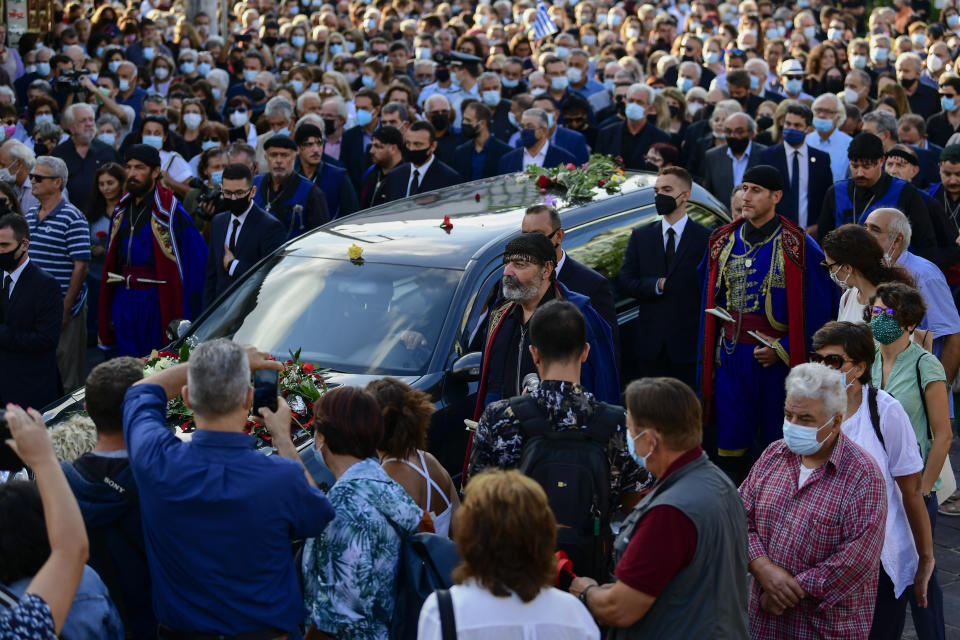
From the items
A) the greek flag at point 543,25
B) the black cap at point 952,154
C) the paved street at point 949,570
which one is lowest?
the paved street at point 949,570

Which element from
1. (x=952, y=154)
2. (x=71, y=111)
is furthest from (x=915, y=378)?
(x=71, y=111)

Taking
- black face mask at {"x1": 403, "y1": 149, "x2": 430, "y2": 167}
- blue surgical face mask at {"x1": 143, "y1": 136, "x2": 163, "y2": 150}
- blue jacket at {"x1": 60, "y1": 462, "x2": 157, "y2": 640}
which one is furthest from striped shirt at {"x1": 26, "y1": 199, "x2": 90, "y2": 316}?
blue jacket at {"x1": 60, "y1": 462, "x2": 157, "y2": 640}

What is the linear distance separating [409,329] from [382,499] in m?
2.62

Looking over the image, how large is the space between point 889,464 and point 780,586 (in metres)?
0.80

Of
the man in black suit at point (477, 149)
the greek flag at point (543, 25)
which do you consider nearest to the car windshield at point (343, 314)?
the man in black suit at point (477, 149)

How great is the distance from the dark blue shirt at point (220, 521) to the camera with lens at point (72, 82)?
469 inches

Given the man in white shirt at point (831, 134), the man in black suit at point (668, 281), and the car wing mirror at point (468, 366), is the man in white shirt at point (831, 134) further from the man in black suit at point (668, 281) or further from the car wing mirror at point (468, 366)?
the car wing mirror at point (468, 366)

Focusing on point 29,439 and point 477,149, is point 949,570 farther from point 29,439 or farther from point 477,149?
point 477,149

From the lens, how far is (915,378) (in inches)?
218

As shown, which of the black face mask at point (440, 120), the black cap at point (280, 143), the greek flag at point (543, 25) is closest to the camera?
the black cap at point (280, 143)

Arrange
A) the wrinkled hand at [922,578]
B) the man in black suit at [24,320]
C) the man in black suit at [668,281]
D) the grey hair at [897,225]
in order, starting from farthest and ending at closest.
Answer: the man in black suit at [668,281], the man in black suit at [24,320], the grey hair at [897,225], the wrinkled hand at [922,578]

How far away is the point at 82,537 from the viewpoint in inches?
138

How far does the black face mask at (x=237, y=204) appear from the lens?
29.1ft

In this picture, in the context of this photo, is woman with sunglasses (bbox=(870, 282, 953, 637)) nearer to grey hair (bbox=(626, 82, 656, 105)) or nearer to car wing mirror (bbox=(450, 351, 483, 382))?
car wing mirror (bbox=(450, 351, 483, 382))
